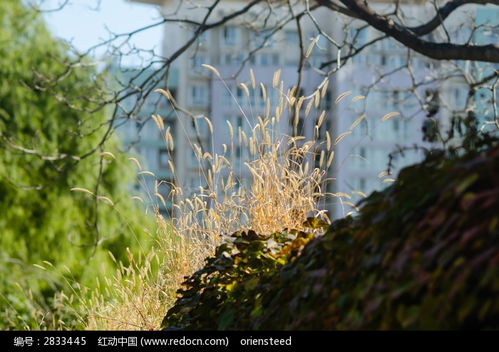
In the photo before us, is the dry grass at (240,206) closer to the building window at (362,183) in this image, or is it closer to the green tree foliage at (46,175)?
the green tree foliage at (46,175)

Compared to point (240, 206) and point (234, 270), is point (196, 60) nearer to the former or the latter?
point (240, 206)

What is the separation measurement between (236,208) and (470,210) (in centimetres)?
233

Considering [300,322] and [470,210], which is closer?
[470,210]

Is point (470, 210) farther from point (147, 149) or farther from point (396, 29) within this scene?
point (147, 149)

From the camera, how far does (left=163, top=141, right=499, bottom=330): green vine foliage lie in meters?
1.63

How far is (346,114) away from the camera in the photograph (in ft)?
105

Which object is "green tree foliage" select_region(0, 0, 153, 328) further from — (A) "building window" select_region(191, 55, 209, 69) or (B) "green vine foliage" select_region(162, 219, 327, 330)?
(B) "green vine foliage" select_region(162, 219, 327, 330)

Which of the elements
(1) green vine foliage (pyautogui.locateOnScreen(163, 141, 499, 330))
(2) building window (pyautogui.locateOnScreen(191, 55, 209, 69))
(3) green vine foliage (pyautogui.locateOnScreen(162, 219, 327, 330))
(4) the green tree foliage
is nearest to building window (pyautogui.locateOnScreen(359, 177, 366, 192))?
(2) building window (pyautogui.locateOnScreen(191, 55, 209, 69))

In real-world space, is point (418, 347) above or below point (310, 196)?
below

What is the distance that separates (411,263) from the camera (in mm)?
Answer: 1759

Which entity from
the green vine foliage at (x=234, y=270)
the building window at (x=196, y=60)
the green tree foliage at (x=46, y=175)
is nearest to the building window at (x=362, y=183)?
the building window at (x=196, y=60)

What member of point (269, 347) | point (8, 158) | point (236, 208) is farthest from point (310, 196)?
point (8, 158)

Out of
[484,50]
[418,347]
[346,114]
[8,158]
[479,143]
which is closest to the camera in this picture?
[418,347]

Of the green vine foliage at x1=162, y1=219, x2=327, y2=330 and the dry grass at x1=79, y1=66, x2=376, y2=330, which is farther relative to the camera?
the dry grass at x1=79, y1=66, x2=376, y2=330
